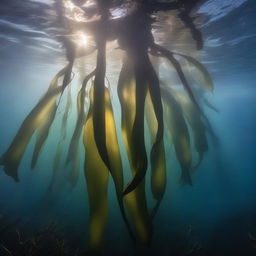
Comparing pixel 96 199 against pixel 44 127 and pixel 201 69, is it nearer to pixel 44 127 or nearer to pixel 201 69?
pixel 44 127

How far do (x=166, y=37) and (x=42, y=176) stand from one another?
22640 mm

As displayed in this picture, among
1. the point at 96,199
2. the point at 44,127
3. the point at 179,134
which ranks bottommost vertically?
the point at 96,199

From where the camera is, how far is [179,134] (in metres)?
2.57

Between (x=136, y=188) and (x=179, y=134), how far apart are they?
103 centimetres

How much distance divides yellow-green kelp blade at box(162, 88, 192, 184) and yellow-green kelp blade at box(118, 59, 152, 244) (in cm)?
73

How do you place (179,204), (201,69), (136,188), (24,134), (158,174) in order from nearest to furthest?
(136,188) < (158,174) < (24,134) < (201,69) < (179,204)

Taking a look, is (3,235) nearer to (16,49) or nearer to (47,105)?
(47,105)

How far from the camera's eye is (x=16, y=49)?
521 inches

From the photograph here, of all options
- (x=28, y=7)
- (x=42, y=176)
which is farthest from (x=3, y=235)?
(x=42, y=176)

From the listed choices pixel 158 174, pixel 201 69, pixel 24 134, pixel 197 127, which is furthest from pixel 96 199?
pixel 201 69

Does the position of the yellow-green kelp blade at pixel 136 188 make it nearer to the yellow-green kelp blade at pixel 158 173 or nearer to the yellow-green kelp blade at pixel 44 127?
the yellow-green kelp blade at pixel 158 173

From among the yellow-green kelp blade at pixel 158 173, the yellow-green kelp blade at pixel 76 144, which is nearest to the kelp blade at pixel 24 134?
the yellow-green kelp blade at pixel 76 144

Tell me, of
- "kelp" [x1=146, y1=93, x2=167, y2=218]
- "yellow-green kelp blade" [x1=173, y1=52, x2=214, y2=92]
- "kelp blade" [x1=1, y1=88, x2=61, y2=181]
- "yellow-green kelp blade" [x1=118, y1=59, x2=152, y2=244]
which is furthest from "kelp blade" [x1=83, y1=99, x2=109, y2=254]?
"yellow-green kelp blade" [x1=173, y1=52, x2=214, y2=92]

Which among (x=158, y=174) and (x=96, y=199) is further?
(x=158, y=174)
